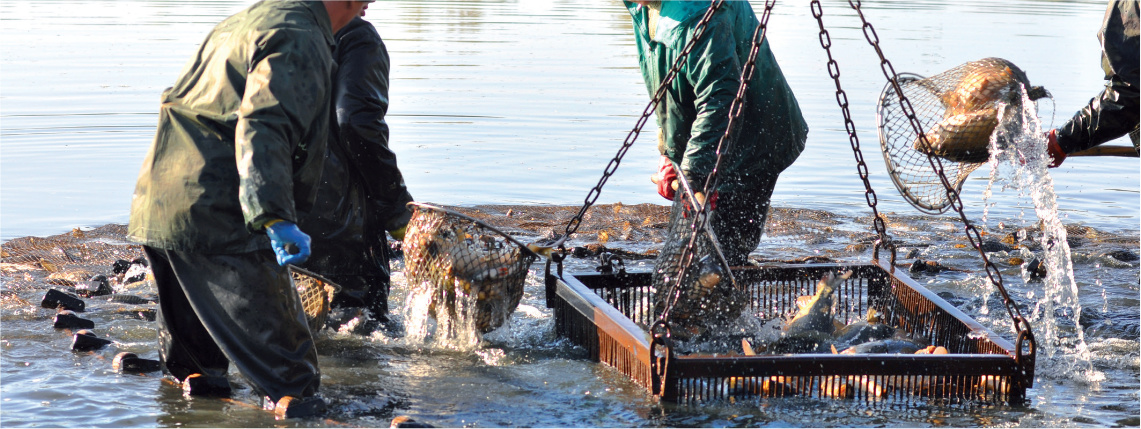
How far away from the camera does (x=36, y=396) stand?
4.34 metres

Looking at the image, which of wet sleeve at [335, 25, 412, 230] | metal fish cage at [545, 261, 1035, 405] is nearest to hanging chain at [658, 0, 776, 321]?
metal fish cage at [545, 261, 1035, 405]

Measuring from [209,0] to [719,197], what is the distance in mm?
27216

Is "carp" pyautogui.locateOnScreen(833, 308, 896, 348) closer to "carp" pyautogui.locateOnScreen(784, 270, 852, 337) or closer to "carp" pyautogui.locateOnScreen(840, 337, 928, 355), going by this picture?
"carp" pyautogui.locateOnScreen(784, 270, 852, 337)

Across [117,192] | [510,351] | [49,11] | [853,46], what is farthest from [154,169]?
[49,11]

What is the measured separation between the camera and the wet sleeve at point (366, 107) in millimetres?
5039

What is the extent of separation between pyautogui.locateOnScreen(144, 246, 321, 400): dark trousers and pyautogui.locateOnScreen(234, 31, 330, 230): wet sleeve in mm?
335

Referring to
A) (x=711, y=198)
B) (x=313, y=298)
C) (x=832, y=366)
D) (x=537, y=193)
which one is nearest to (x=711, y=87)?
(x=711, y=198)

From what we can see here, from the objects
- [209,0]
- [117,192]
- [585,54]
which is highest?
[209,0]

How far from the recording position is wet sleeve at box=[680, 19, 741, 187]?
504cm

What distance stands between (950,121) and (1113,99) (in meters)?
0.73

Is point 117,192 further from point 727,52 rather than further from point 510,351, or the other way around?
point 727,52

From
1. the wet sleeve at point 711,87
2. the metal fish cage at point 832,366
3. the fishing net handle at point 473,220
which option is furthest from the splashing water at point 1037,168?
the fishing net handle at point 473,220

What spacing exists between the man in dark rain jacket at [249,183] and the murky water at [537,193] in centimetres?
37

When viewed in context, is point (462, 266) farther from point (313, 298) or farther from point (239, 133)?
point (239, 133)
